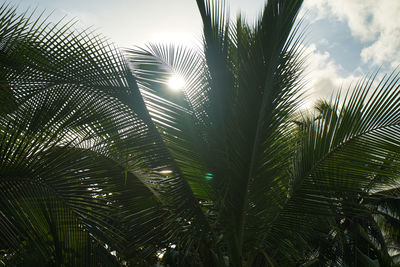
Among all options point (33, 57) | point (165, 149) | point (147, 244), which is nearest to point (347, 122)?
point (165, 149)

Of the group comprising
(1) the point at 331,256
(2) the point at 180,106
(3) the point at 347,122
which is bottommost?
(1) the point at 331,256

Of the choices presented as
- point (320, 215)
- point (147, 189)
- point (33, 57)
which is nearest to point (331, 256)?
point (320, 215)

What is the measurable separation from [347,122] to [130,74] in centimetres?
219

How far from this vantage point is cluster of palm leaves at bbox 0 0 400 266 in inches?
99.5

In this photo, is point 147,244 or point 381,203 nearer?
point 147,244

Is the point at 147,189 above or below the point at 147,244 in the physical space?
above

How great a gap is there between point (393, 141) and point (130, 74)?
8.83 feet

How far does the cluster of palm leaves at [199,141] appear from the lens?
253 centimetres

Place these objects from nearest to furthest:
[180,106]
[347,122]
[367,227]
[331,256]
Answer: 1. [347,122]
2. [180,106]
3. [331,256]
4. [367,227]

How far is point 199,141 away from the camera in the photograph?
2.87 metres

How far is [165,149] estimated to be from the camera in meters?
2.93

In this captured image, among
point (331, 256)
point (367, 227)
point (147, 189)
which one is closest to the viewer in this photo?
point (147, 189)

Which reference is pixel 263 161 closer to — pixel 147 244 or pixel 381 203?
pixel 147 244

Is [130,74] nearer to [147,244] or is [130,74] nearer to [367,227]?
[147,244]
